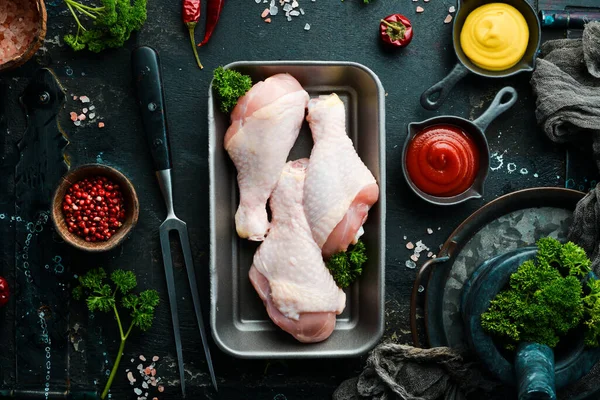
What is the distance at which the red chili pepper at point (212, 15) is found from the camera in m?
2.83

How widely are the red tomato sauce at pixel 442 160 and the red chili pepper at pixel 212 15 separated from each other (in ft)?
2.90

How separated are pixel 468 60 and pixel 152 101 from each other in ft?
4.00

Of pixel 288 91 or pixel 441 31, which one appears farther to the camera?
pixel 441 31

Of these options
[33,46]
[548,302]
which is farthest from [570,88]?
[33,46]

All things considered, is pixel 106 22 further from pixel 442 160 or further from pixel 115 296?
pixel 442 160

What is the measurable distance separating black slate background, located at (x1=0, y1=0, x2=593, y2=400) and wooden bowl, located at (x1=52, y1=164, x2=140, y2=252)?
0.15 m

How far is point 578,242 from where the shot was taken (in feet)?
9.03

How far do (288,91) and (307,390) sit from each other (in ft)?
3.79

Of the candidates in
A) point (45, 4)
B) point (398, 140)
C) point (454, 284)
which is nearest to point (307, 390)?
point (454, 284)

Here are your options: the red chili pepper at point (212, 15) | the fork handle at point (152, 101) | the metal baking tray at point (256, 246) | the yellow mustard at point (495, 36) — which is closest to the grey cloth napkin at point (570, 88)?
the yellow mustard at point (495, 36)

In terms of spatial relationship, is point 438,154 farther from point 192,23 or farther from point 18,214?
point 18,214

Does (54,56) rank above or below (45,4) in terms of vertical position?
below

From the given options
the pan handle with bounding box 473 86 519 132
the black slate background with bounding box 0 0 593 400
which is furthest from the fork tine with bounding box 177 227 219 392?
the pan handle with bounding box 473 86 519 132

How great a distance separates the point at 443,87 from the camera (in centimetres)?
283
